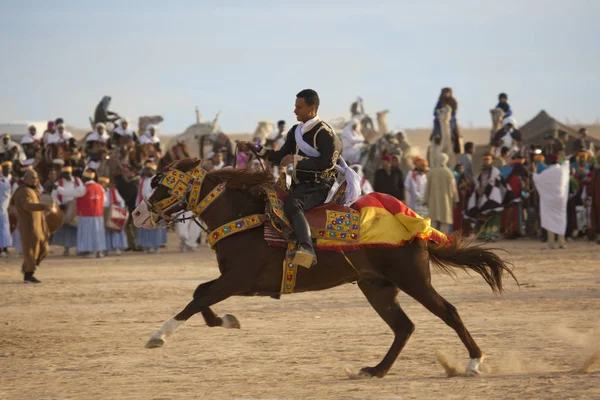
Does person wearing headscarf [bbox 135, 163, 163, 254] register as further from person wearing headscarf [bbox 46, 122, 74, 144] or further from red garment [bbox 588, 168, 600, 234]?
red garment [bbox 588, 168, 600, 234]

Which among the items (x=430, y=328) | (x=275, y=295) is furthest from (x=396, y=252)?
(x=430, y=328)

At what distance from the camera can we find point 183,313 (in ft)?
28.8

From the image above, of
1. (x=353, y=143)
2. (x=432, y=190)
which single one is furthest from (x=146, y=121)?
(x=432, y=190)

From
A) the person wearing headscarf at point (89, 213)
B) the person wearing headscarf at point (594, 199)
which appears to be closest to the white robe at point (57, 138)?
the person wearing headscarf at point (89, 213)

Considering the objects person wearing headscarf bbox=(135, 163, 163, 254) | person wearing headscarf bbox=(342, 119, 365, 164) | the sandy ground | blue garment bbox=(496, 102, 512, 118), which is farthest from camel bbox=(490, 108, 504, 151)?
the sandy ground

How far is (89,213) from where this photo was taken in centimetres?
2377

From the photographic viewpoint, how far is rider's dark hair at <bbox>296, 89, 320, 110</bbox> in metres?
9.41

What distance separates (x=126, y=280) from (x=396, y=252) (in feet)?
34.6

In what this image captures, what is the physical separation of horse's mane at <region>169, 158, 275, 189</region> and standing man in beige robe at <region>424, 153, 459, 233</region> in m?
16.5

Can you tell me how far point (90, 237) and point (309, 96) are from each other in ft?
51.4

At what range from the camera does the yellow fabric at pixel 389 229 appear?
927 cm

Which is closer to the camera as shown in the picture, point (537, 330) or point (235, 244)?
point (235, 244)

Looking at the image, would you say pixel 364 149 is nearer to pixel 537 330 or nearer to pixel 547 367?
pixel 537 330

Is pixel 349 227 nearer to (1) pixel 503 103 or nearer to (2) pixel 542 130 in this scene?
(1) pixel 503 103
